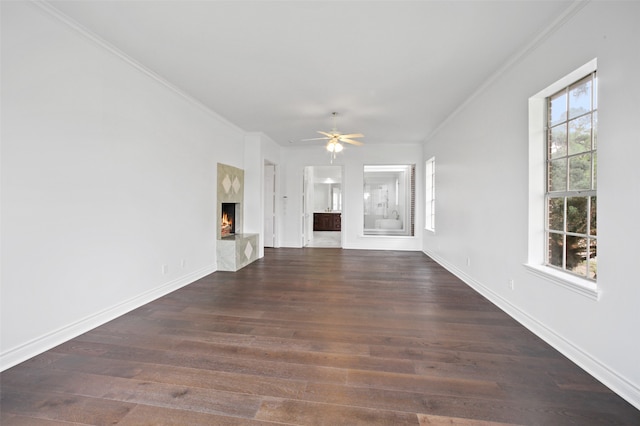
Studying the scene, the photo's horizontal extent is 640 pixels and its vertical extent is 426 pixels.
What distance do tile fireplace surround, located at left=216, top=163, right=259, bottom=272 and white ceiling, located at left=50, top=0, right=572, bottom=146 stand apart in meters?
1.46

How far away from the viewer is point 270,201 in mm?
7328

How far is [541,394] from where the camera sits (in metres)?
1.72

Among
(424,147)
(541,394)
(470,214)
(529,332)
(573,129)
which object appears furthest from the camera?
(424,147)

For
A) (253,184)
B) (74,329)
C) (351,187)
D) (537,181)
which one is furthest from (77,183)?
(351,187)

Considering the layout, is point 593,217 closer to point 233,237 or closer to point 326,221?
point 233,237

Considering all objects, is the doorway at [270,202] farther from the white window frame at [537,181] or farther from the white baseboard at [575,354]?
the white window frame at [537,181]

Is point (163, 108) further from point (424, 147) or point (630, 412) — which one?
point (424, 147)

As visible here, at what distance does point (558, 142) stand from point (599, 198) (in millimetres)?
816

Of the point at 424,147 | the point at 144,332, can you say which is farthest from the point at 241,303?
the point at 424,147

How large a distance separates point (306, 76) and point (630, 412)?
3.80m

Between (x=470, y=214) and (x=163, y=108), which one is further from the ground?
(x=163, y=108)

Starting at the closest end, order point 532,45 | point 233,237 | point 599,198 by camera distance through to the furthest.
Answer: point 599,198, point 532,45, point 233,237

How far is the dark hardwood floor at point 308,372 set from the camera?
1556 mm

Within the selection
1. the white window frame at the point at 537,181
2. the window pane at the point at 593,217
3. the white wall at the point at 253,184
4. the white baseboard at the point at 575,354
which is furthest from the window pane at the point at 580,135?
the white wall at the point at 253,184
